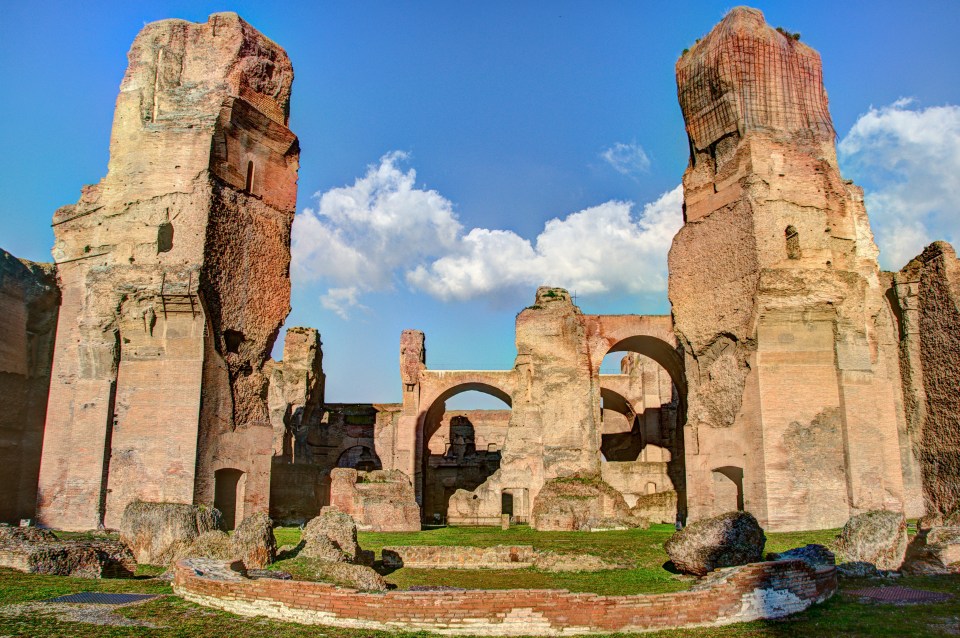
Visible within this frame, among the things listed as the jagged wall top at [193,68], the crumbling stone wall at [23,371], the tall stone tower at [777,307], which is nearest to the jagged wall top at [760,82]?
the tall stone tower at [777,307]

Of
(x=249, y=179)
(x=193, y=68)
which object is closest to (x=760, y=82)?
(x=249, y=179)

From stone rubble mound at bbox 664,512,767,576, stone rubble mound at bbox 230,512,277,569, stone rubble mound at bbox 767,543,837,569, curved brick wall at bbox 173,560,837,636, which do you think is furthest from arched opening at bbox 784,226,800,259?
stone rubble mound at bbox 230,512,277,569

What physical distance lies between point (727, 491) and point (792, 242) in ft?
17.0

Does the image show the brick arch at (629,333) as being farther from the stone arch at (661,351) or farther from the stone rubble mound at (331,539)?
the stone rubble mound at (331,539)

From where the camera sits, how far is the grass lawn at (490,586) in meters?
5.55

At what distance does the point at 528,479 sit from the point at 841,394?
8261 mm

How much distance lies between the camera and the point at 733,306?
15445 millimetres

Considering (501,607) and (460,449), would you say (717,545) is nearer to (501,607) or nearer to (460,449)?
(501,607)

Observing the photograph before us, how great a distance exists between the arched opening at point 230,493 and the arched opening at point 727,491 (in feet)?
30.4

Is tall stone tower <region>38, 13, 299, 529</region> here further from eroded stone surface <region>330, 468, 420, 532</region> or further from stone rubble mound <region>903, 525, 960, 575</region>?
stone rubble mound <region>903, 525, 960, 575</region>

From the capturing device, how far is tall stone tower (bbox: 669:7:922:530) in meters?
14.1

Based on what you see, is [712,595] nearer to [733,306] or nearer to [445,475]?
[733,306]

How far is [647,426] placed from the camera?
24906 millimetres

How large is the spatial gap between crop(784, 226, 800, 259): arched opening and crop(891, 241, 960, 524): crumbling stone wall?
239cm
